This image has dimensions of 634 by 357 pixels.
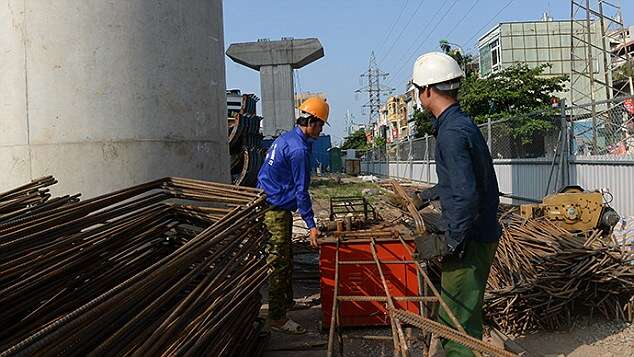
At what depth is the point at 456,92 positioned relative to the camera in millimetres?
3695

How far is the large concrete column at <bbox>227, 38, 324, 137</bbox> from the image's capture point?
28.2m

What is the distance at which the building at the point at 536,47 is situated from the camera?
1876 inches

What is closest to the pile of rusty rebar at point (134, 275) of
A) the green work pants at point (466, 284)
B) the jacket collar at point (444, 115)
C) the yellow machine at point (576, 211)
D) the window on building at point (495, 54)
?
the green work pants at point (466, 284)

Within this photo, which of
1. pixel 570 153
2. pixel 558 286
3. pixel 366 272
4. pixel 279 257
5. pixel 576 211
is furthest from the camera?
pixel 570 153

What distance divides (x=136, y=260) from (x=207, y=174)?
1.87m

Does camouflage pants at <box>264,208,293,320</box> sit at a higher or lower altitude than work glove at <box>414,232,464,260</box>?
lower

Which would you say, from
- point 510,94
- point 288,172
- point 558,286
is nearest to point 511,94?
point 510,94

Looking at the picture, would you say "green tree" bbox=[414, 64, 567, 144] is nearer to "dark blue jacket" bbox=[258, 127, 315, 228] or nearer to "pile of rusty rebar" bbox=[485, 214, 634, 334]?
"pile of rusty rebar" bbox=[485, 214, 634, 334]

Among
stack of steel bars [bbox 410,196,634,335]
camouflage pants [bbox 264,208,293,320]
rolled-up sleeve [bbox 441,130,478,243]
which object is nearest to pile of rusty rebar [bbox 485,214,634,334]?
stack of steel bars [bbox 410,196,634,335]

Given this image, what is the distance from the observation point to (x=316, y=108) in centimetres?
534

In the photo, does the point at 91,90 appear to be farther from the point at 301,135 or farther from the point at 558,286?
the point at 558,286

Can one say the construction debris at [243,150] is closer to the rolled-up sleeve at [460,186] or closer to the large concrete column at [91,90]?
the large concrete column at [91,90]

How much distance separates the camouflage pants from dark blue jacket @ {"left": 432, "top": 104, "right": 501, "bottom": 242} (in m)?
2.00

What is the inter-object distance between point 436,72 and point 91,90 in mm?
3012
